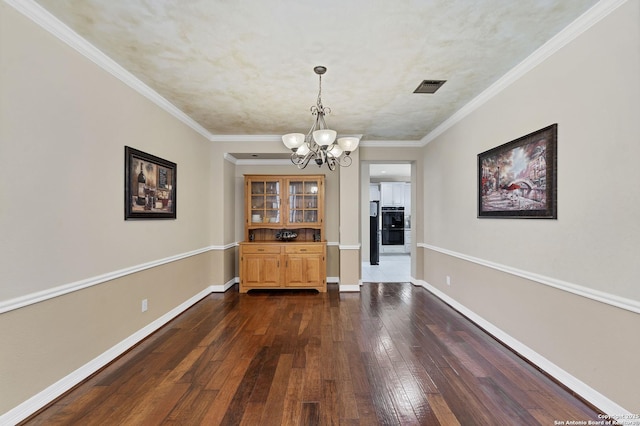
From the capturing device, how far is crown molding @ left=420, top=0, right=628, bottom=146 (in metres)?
1.87

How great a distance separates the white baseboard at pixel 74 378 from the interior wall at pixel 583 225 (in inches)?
145

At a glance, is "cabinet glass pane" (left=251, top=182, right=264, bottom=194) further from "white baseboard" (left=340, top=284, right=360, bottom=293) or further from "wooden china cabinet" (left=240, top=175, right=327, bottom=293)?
"white baseboard" (left=340, top=284, right=360, bottom=293)

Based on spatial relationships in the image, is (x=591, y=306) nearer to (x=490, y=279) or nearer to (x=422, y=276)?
(x=490, y=279)

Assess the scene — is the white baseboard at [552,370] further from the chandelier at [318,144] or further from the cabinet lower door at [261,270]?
the cabinet lower door at [261,270]

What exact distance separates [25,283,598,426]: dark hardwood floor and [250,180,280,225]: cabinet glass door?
2.01m

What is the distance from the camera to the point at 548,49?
2311 mm

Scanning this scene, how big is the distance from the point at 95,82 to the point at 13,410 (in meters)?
2.37

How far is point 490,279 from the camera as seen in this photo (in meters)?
3.19

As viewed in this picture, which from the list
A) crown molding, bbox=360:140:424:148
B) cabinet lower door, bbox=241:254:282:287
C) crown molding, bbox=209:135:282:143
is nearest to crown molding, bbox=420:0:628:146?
crown molding, bbox=360:140:424:148

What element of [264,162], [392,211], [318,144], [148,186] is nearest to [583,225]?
[318,144]

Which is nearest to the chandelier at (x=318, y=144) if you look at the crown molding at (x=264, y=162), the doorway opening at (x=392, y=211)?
the crown molding at (x=264, y=162)

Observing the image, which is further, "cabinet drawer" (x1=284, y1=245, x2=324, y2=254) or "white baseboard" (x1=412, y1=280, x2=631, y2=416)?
"cabinet drawer" (x1=284, y1=245, x2=324, y2=254)

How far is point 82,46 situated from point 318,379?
3.16m

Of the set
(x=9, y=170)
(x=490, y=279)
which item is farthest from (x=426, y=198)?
(x=9, y=170)
